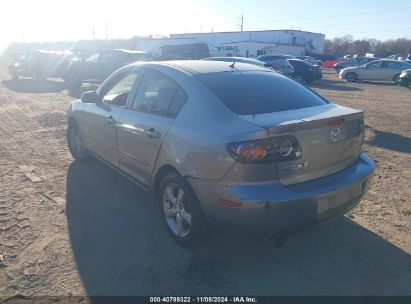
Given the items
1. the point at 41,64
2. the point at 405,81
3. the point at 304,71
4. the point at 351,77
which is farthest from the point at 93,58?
the point at 351,77

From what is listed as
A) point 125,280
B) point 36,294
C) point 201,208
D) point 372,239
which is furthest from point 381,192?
point 36,294

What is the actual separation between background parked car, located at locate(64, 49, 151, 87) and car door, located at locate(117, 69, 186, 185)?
39.5 feet

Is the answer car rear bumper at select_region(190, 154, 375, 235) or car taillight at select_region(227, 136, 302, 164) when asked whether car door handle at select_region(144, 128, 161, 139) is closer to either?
car rear bumper at select_region(190, 154, 375, 235)

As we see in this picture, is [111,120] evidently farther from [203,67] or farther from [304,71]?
[304,71]

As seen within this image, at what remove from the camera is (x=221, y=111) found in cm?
316

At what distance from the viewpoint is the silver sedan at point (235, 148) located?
284 cm

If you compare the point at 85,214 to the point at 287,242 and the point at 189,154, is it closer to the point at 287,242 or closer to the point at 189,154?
the point at 189,154

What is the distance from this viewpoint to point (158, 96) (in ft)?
12.6

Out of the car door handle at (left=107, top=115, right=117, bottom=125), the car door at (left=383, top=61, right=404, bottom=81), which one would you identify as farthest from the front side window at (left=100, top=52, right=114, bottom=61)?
the car door at (left=383, top=61, right=404, bottom=81)

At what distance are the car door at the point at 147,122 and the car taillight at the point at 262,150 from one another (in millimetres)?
908

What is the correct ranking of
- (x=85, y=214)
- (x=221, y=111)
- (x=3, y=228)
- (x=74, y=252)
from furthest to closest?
(x=85, y=214), (x=3, y=228), (x=74, y=252), (x=221, y=111)

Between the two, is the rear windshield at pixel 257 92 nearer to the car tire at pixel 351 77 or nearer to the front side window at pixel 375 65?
the front side window at pixel 375 65

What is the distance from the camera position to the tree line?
240ft

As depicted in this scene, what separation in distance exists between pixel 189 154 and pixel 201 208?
18.4 inches
